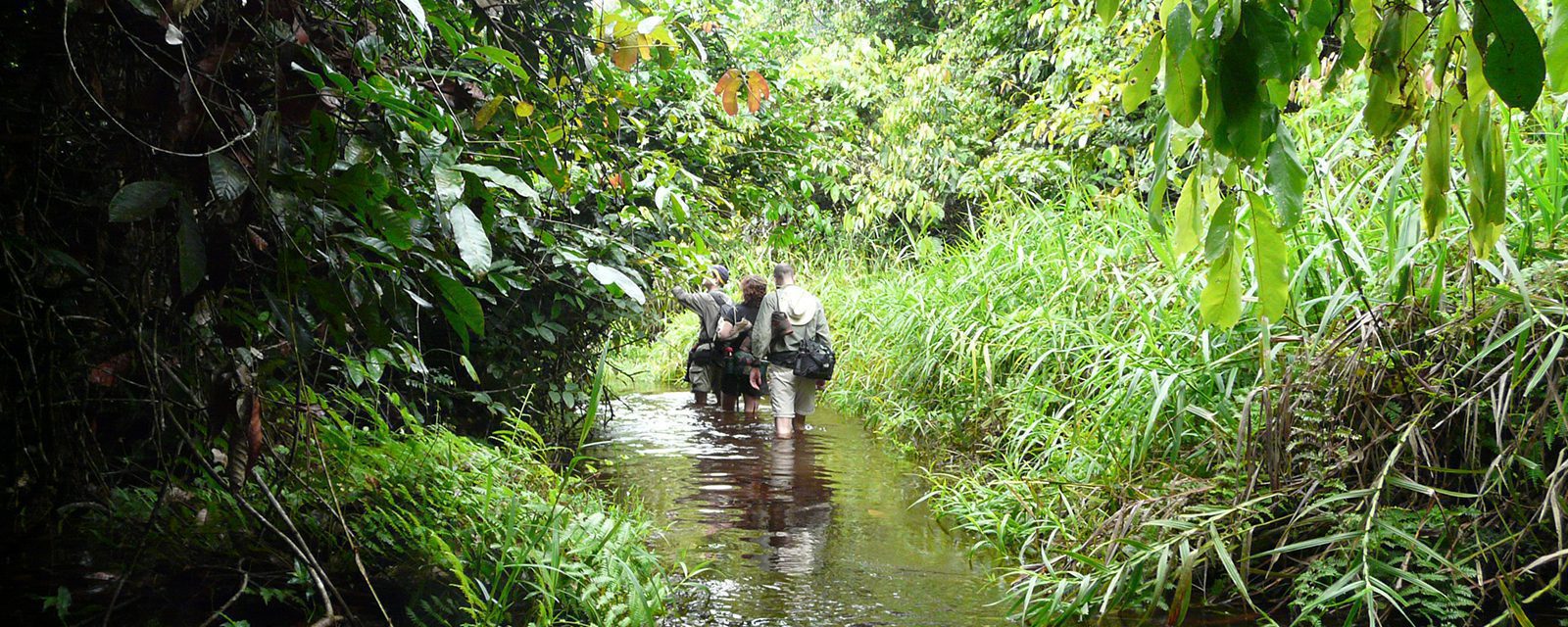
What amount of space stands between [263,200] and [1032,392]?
5.12 metres

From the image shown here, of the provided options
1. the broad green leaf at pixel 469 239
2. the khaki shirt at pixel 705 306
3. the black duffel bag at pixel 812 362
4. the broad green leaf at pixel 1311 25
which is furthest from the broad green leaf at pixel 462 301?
the khaki shirt at pixel 705 306

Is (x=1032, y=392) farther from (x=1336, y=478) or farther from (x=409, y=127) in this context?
(x=409, y=127)

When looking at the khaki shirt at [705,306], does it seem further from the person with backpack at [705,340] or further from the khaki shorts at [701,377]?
the khaki shorts at [701,377]

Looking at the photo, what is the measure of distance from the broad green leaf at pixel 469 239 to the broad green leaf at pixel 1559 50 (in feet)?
5.37

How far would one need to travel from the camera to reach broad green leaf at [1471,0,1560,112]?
4.03 ft

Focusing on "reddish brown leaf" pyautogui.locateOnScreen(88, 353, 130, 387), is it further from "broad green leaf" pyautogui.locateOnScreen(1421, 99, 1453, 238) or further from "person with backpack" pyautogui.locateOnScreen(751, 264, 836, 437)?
"person with backpack" pyautogui.locateOnScreen(751, 264, 836, 437)

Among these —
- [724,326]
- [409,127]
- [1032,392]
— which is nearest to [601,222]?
[1032,392]

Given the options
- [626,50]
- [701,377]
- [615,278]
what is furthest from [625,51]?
[701,377]

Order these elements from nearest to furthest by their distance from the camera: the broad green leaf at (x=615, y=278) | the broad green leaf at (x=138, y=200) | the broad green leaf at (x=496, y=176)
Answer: the broad green leaf at (x=138, y=200), the broad green leaf at (x=496, y=176), the broad green leaf at (x=615, y=278)

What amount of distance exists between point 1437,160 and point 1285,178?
0.73 feet

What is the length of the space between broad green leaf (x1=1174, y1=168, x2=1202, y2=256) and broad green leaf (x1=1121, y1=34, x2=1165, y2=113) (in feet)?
Answer: 0.65

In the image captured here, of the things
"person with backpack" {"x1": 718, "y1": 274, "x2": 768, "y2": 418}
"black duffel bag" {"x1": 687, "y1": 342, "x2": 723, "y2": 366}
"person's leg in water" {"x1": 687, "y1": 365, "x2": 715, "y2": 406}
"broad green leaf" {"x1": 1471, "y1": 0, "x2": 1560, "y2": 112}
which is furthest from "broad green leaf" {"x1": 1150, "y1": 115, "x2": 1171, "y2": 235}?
"person's leg in water" {"x1": 687, "y1": 365, "x2": 715, "y2": 406}

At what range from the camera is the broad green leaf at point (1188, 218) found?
1806 mm

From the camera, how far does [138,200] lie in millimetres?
1834
